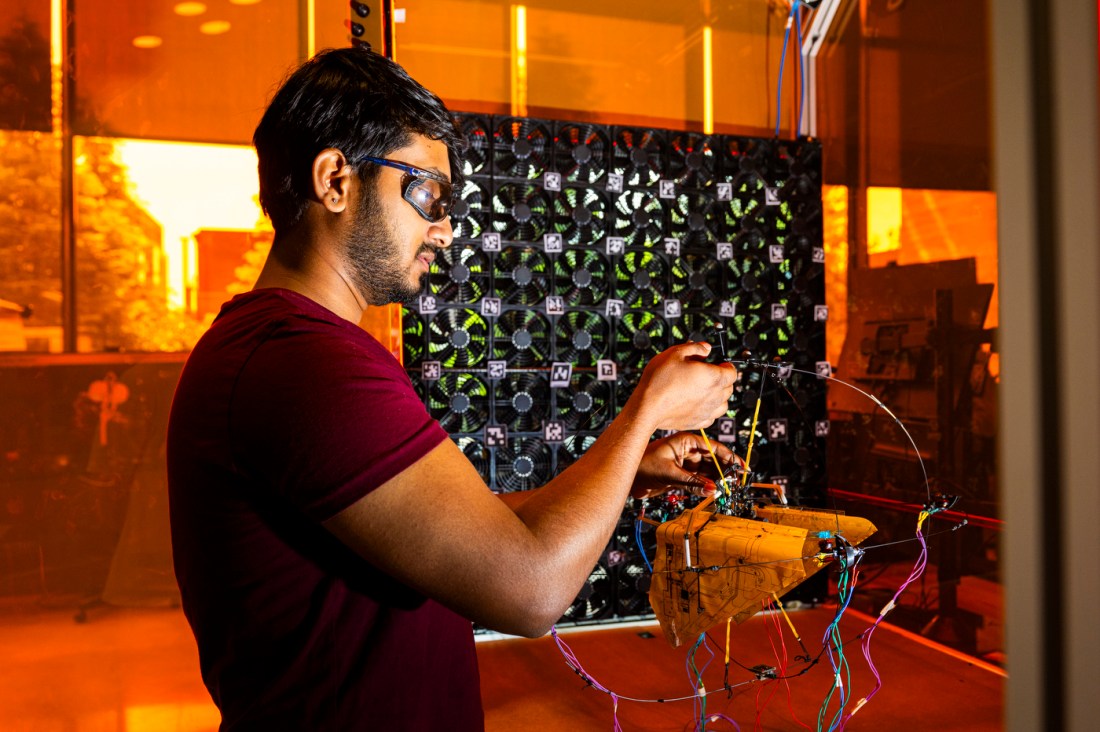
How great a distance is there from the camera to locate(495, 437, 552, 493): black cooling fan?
377 cm

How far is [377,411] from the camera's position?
89 cm

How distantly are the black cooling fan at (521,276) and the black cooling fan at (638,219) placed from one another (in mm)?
408

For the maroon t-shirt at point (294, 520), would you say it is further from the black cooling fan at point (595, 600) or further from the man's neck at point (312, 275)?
the black cooling fan at point (595, 600)

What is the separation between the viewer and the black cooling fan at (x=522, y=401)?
3801mm

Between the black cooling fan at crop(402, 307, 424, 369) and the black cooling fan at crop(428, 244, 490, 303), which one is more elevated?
the black cooling fan at crop(428, 244, 490, 303)

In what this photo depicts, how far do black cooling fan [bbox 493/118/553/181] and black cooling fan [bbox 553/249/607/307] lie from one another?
420mm

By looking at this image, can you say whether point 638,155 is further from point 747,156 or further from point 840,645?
point 840,645

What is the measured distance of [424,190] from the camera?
1275mm

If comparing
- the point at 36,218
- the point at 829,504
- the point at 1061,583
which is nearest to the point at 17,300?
the point at 36,218

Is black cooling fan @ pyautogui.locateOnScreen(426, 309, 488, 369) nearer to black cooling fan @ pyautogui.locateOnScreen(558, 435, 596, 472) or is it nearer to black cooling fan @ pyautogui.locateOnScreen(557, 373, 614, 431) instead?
black cooling fan @ pyautogui.locateOnScreen(557, 373, 614, 431)

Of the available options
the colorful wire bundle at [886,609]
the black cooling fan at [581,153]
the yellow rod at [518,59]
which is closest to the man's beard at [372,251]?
the colorful wire bundle at [886,609]

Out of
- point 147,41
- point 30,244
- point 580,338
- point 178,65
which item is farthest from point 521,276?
point 30,244

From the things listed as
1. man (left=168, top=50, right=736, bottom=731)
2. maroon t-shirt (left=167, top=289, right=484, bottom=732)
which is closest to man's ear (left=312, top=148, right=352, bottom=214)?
man (left=168, top=50, right=736, bottom=731)

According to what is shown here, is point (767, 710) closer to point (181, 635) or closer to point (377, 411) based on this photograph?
point (181, 635)
